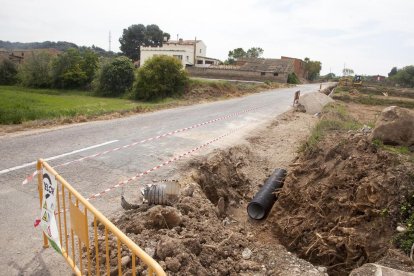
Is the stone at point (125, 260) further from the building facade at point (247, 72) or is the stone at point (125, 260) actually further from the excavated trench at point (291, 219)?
the building facade at point (247, 72)

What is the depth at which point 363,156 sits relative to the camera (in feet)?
22.9

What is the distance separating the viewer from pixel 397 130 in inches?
294

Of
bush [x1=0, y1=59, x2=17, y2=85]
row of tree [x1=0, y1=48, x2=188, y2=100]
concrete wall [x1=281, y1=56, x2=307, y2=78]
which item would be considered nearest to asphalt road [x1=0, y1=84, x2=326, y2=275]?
row of tree [x1=0, y1=48, x2=188, y2=100]

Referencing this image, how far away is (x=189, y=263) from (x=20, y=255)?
236 cm

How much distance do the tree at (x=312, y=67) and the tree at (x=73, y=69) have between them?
6189cm

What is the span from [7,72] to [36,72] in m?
7.96

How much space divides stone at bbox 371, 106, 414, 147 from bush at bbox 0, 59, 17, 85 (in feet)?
187

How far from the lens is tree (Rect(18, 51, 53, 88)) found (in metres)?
47.2

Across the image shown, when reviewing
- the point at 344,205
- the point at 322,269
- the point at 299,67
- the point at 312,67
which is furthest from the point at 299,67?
the point at 322,269

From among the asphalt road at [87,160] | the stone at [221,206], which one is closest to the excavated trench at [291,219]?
the stone at [221,206]

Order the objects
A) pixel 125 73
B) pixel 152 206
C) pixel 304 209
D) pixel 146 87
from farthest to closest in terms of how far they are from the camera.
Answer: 1. pixel 125 73
2. pixel 146 87
3. pixel 304 209
4. pixel 152 206

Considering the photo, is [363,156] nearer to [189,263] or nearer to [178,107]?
[189,263]

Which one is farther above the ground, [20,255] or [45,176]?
[45,176]

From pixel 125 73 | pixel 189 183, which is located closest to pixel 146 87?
pixel 125 73
